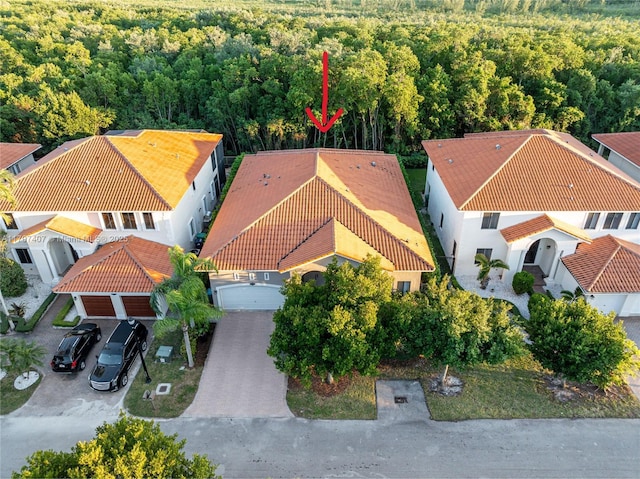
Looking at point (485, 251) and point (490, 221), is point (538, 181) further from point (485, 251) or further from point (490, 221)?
point (485, 251)

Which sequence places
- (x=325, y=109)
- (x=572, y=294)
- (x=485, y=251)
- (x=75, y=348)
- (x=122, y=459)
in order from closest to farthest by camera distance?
(x=122, y=459) < (x=75, y=348) < (x=572, y=294) < (x=485, y=251) < (x=325, y=109)

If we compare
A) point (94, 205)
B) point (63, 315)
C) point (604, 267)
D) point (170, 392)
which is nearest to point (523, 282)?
point (604, 267)

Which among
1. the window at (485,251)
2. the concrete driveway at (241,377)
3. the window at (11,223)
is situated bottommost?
the concrete driveway at (241,377)

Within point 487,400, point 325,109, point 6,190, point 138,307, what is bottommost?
point 487,400

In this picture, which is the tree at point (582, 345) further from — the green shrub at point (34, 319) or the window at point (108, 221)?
the green shrub at point (34, 319)

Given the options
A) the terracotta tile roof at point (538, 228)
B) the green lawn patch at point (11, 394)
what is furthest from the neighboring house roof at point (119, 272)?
the terracotta tile roof at point (538, 228)

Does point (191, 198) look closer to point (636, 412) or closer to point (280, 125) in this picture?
point (280, 125)
